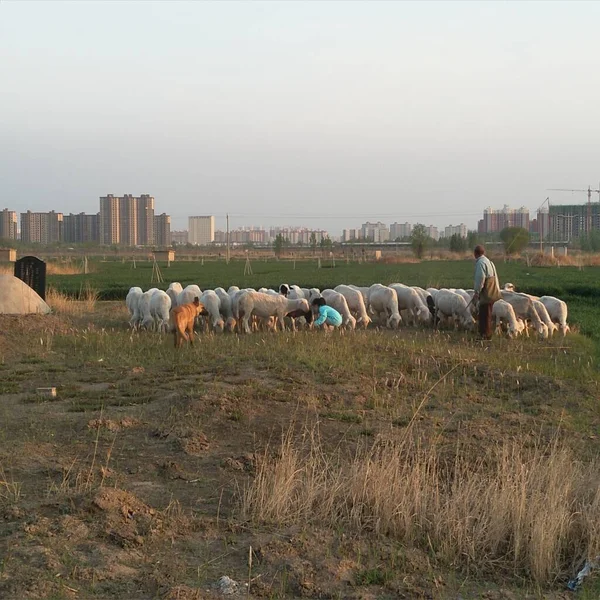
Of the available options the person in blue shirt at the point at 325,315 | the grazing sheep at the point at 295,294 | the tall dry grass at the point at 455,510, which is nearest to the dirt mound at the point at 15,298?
the grazing sheep at the point at 295,294

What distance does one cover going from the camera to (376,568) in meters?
5.93

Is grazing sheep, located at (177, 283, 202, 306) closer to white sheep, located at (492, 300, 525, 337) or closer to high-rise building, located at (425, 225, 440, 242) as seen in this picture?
white sheep, located at (492, 300, 525, 337)

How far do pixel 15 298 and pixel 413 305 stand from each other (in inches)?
372

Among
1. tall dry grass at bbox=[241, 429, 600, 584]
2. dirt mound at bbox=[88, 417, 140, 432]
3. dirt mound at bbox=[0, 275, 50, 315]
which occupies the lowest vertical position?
tall dry grass at bbox=[241, 429, 600, 584]

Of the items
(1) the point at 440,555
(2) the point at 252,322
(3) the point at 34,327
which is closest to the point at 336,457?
(1) the point at 440,555

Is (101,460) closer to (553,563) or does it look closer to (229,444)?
(229,444)

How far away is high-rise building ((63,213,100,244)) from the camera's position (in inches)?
6019

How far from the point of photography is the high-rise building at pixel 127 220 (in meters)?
150

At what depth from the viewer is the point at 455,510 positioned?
6.64m

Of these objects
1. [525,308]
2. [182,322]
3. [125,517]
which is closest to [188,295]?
[182,322]

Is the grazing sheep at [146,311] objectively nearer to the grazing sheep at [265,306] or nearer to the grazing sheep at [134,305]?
the grazing sheep at [134,305]

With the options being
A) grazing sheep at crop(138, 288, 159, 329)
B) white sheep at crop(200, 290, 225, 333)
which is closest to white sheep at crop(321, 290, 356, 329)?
white sheep at crop(200, 290, 225, 333)

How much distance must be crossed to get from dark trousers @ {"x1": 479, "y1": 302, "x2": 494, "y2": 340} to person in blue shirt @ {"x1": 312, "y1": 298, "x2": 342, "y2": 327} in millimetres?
3032

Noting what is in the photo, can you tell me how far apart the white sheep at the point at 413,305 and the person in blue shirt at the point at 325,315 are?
2.66 metres
